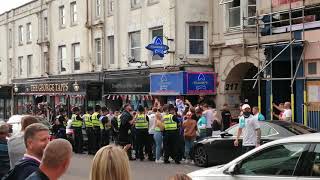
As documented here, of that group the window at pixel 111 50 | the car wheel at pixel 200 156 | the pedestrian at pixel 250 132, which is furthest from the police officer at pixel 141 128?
the window at pixel 111 50

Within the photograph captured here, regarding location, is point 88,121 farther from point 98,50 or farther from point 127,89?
point 98,50

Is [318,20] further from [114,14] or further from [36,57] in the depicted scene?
[36,57]

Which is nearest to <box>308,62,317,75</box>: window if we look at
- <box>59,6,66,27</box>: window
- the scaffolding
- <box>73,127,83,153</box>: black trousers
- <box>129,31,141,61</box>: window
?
the scaffolding

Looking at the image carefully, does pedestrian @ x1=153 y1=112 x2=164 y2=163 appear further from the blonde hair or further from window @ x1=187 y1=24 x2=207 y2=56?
the blonde hair

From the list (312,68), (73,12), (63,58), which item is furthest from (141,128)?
(63,58)

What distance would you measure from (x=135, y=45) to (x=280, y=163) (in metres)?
22.9

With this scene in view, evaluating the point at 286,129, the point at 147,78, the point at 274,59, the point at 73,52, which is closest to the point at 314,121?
the point at 274,59

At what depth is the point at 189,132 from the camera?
17.3m

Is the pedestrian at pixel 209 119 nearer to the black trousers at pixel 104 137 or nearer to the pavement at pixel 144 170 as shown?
the pavement at pixel 144 170

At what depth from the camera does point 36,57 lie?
133 feet

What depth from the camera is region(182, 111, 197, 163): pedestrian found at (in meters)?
17.2

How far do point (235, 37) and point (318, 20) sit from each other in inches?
161

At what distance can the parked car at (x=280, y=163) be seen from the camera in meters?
6.75

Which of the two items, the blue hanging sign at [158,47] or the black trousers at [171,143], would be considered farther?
the blue hanging sign at [158,47]
